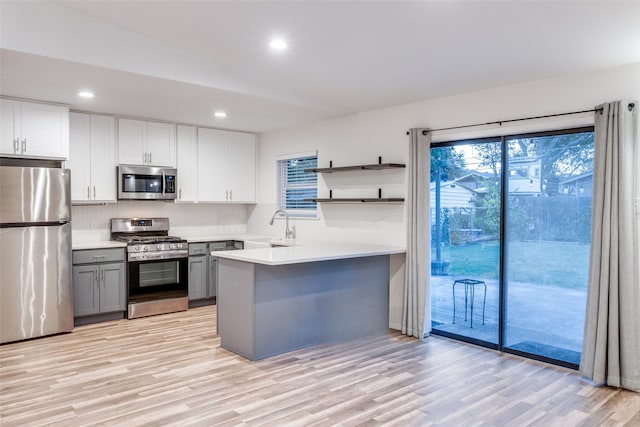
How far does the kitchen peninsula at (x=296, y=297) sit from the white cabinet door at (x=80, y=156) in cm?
212

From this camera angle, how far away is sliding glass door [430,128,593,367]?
151 inches

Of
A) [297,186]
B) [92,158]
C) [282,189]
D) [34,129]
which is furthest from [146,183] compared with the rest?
[297,186]

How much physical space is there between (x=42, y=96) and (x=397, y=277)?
4.02 metres

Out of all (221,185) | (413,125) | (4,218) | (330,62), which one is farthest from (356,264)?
(4,218)

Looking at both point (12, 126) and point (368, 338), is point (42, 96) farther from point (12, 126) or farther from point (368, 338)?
point (368, 338)

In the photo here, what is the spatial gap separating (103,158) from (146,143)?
0.55 m

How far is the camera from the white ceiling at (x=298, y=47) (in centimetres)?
276

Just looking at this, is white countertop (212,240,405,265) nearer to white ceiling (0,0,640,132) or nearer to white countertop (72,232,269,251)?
white ceiling (0,0,640,132)

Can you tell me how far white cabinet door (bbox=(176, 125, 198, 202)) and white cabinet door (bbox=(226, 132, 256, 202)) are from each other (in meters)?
0.51

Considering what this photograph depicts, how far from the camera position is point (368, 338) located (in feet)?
15.1

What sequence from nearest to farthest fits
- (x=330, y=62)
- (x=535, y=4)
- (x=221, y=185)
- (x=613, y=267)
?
(x=535, y=4), (x=613, y=267), (x=330, y=62), (x=221, y=185)

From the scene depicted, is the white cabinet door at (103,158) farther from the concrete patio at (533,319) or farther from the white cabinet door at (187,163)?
the concrete patio at (533,319)

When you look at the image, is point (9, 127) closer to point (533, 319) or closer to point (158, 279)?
point (158, 279)

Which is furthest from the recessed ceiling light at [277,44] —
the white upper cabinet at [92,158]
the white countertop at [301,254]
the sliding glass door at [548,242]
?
the white upper cabinet at [92,158]
